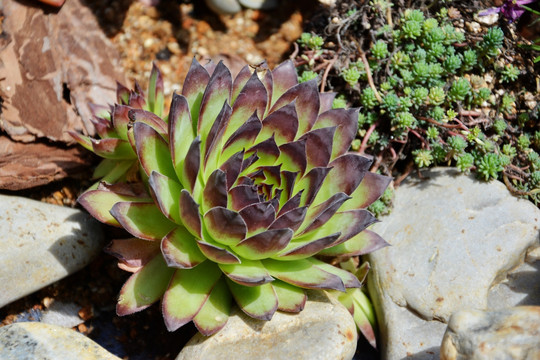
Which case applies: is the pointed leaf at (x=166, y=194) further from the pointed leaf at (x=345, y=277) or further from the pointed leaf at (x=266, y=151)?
the pointed leaf at (x=345, y=277)

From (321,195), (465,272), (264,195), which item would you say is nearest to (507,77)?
(465,272)

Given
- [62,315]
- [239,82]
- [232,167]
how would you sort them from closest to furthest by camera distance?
[232,167]
[239,82]
[62,315]

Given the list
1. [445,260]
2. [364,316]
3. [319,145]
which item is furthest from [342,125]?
[364,316]

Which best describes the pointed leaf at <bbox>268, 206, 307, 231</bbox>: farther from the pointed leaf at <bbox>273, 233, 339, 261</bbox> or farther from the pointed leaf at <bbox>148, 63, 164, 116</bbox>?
the pointed leaf at <bbox>148, 63, 164, 116</bbox>

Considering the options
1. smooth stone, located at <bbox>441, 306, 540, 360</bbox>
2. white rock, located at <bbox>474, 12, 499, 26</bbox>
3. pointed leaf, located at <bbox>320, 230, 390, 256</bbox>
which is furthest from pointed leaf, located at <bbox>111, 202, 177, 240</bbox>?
white rock, located at <bbox>474, 12, 499, 26</bbox>

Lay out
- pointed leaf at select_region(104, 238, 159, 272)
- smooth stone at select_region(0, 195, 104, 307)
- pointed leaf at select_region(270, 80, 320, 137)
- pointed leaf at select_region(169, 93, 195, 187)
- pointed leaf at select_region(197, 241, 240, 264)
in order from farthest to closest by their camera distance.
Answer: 1. smooth stone at select_region(0, 195, 104, 307)
2. pointed leaf at select_region(270, 80, 320, 137)
3. pointed leaf at select_region(104, 238, 159, 272)
4. pointed leaf at select_region(169, 93, 195, 187)
5. pointed leaf at select_region(197, 241, 240, 264)

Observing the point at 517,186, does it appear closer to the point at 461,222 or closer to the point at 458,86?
the point at 461,222

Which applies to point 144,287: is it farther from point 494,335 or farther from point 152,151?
point 494,335
